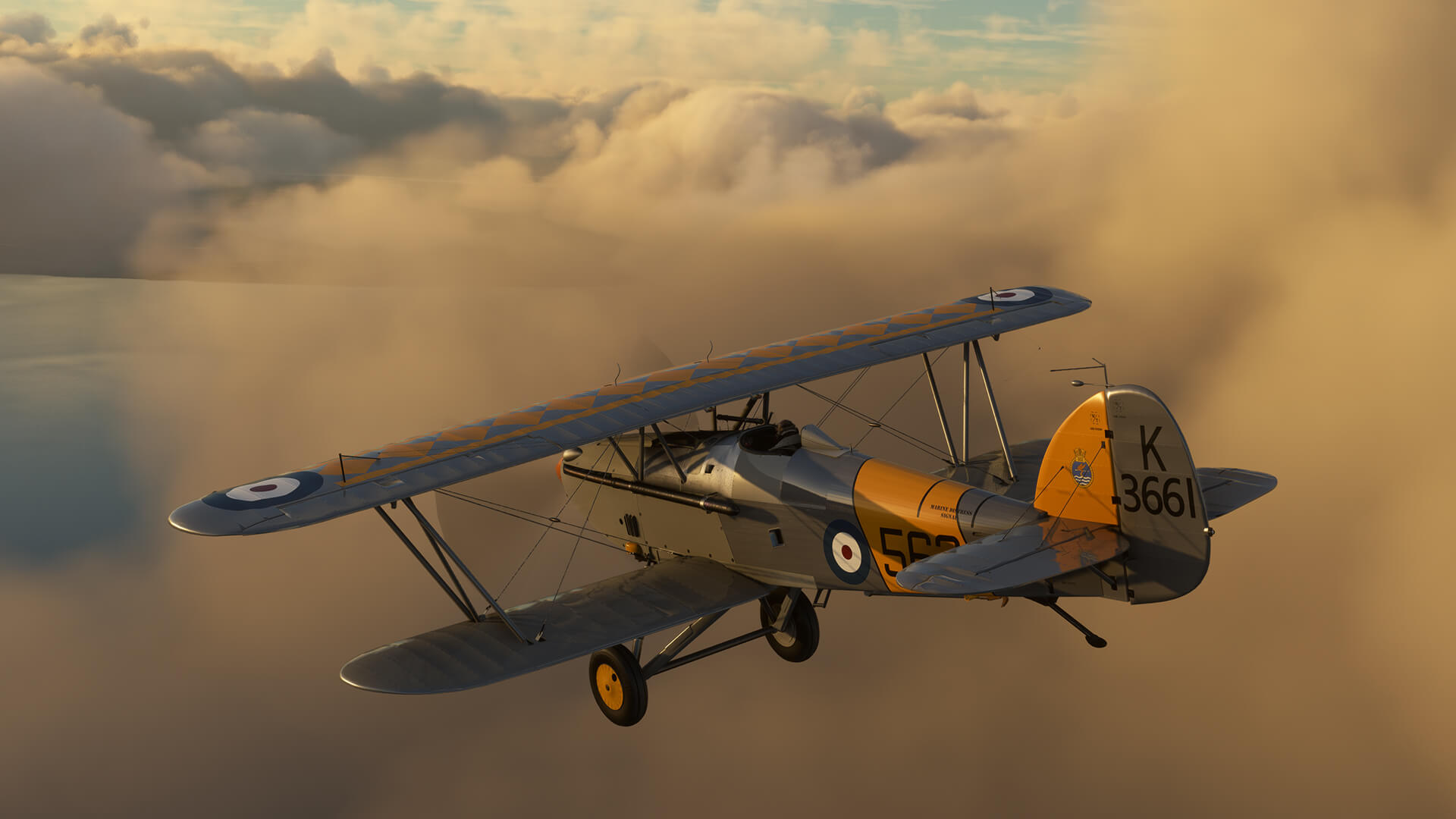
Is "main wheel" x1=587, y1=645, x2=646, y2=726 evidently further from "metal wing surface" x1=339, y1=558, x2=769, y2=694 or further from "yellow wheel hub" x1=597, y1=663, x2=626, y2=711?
"metal wing surface" x1=339, y1=558, x2=769, y2=694

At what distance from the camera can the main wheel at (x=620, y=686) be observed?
12.3m

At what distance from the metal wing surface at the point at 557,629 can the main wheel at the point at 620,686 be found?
0.53 metres

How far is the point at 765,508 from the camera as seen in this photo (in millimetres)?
12414

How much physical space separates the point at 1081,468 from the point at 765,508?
3.24 metres

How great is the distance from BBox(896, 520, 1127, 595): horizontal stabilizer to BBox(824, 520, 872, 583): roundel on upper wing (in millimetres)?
1474

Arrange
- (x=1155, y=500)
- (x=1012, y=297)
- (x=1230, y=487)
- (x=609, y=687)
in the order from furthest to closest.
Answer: (x=1012, y=297)
(x=609, y=687)
(x=1230, y=487)
(x=1155, y=500)

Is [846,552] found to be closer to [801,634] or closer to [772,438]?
[772,438]

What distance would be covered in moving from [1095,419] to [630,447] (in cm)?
529

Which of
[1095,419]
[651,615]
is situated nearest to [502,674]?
[651,615]

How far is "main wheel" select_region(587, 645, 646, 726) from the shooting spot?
1231 centimetres

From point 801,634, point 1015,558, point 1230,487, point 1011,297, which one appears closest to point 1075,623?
point 1015,558

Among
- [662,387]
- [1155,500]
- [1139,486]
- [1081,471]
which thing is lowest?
[1155,500]

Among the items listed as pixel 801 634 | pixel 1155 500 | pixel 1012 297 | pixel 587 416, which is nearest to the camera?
pixel 1155 500

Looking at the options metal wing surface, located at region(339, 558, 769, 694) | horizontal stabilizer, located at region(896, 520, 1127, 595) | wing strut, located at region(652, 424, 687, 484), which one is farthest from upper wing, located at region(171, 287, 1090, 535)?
horizontal stabilizer, located at region(896, 520, 1127, 595)
